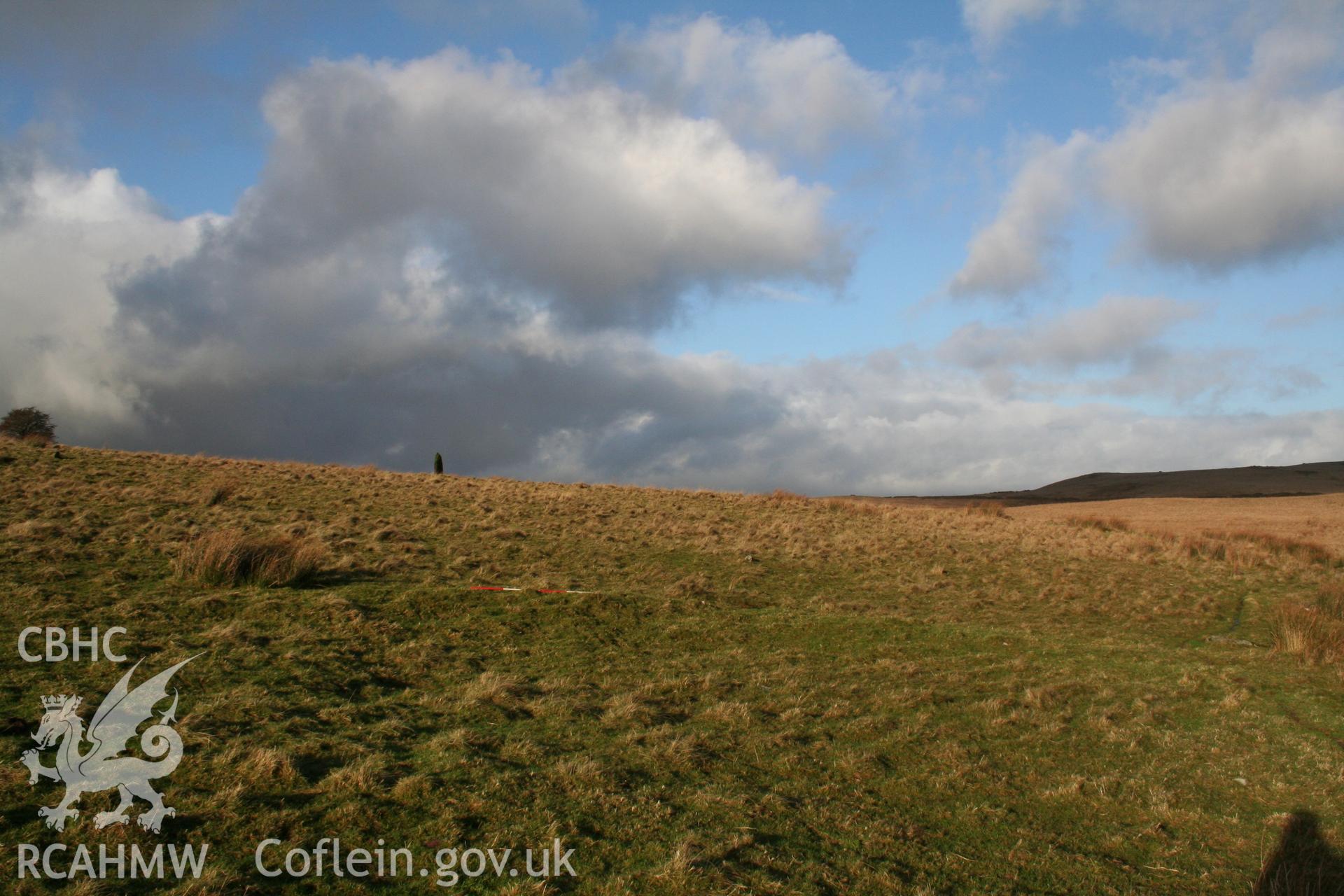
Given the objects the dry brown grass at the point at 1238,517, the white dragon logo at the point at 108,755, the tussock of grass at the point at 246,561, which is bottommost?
the dry brown grass at the point at 1238,517

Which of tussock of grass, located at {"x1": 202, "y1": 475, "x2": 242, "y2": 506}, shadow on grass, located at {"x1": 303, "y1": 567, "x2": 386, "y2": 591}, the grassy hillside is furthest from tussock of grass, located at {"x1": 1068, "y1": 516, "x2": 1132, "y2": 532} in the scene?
tussock of grass, located at {"x1": 202, "y1": 475, "x2": 242, "y2": 506}

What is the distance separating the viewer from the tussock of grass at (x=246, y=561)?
13047mm

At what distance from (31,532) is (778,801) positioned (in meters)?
15.1

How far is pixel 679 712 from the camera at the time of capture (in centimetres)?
912

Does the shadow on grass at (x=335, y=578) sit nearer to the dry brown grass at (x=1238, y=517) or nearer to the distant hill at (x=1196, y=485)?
the dry brown grass at (x=1238, y=517)

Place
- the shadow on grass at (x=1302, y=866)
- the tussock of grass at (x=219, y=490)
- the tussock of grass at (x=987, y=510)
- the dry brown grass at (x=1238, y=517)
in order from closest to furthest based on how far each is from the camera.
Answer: the shadow on grass at (x=1302, y=866) → the tussock of grass at (x=219, y=490) → the dry brown grass at (x=1238, y=517) → the tussock of grass at (x=987, y=510)

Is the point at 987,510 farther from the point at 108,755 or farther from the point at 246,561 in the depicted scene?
the point at 108,755

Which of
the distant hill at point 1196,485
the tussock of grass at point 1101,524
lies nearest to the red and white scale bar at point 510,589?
the tussock of grass at point 1101,524

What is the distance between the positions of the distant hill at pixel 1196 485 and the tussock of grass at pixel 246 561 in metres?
59.0

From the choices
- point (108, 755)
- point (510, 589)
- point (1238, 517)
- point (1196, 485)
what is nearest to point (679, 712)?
point (108, 755)

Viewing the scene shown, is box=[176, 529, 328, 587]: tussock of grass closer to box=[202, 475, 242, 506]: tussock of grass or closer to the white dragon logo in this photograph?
the white dragon logo

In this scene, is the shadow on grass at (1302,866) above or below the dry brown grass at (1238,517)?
below

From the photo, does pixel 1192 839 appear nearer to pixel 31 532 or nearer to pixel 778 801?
pixel 778 801

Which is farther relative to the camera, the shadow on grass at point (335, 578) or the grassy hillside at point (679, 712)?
the shadow on grass at point (335, 578)
